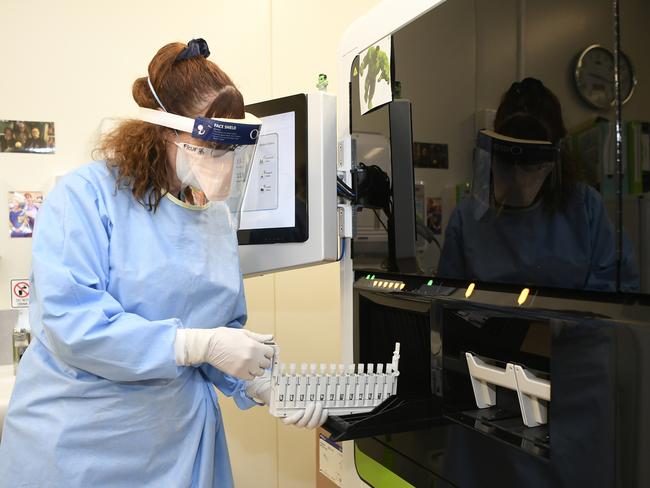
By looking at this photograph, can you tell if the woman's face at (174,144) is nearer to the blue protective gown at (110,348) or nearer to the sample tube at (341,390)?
the blue protective gown at (110,348)

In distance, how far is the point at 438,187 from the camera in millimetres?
1115

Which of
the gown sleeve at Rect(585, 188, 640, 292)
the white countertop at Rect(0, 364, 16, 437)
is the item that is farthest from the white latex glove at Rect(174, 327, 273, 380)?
the white countertop at Rect(0, 364, 16, 437)

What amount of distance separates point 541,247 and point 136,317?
0.72m

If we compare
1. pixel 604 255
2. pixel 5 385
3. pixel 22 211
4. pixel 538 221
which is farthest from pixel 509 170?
pixel 22 211

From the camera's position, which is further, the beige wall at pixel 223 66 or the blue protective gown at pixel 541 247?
the beige wall at pixel 223 66

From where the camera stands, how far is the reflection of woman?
80 centimetres

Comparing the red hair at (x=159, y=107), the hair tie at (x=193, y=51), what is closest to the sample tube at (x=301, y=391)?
the red hair at (x=159, y=107)

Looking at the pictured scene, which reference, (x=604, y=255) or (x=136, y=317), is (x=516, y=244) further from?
(x=136, y=317)

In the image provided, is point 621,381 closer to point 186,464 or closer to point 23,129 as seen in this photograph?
point 186,464

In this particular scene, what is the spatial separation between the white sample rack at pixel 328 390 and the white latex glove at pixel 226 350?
0.22 ft

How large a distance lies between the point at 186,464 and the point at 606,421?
32.2 inches

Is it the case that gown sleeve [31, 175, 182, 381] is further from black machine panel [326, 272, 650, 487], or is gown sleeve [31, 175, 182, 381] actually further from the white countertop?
the white countertop

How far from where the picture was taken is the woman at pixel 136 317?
43.0 inches

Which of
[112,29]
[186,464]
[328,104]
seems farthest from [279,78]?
[186,464]
